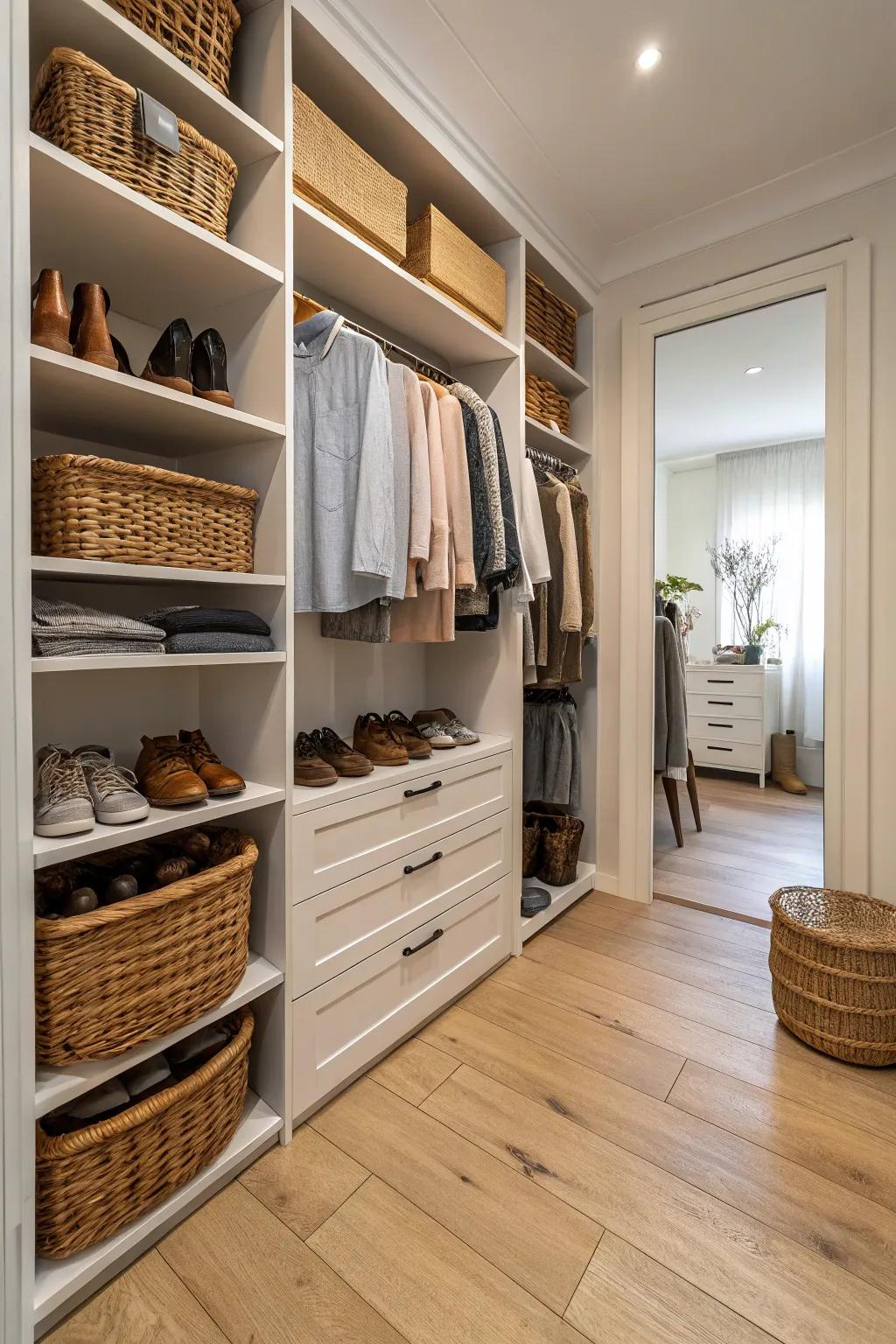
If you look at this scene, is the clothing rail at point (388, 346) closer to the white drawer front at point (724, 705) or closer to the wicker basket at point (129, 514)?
the wicker basket at point (129, 514)

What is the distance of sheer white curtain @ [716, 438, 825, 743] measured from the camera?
7.95 ft

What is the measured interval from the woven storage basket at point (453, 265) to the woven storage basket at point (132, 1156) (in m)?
2.00

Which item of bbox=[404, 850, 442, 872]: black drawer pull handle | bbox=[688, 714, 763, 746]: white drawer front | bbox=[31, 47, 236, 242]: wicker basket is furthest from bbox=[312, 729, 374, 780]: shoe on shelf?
bbox=[688, 714, 763, 746]: white drawer front

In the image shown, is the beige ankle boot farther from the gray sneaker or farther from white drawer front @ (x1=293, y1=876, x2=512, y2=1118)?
the gray sneaker

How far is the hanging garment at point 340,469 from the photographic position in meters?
1.54

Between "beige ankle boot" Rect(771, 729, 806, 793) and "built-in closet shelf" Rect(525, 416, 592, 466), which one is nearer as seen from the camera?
"built-in closet shelf" Rect(525, 416, 592, 466)

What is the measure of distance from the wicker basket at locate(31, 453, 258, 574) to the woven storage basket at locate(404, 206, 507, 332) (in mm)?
1017

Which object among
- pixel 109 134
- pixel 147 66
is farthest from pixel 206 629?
pixel 147 66

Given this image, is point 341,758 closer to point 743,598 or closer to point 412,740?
point 412,740

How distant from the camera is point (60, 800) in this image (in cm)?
108

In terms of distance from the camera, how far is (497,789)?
214cm

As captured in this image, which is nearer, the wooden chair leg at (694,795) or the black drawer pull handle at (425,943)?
the black drawer pull handle at (425,943)

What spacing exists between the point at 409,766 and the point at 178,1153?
0.93 m

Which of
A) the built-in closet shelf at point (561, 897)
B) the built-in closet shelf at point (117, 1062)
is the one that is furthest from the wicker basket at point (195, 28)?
the built-in closet shelf at point (561, 897)
